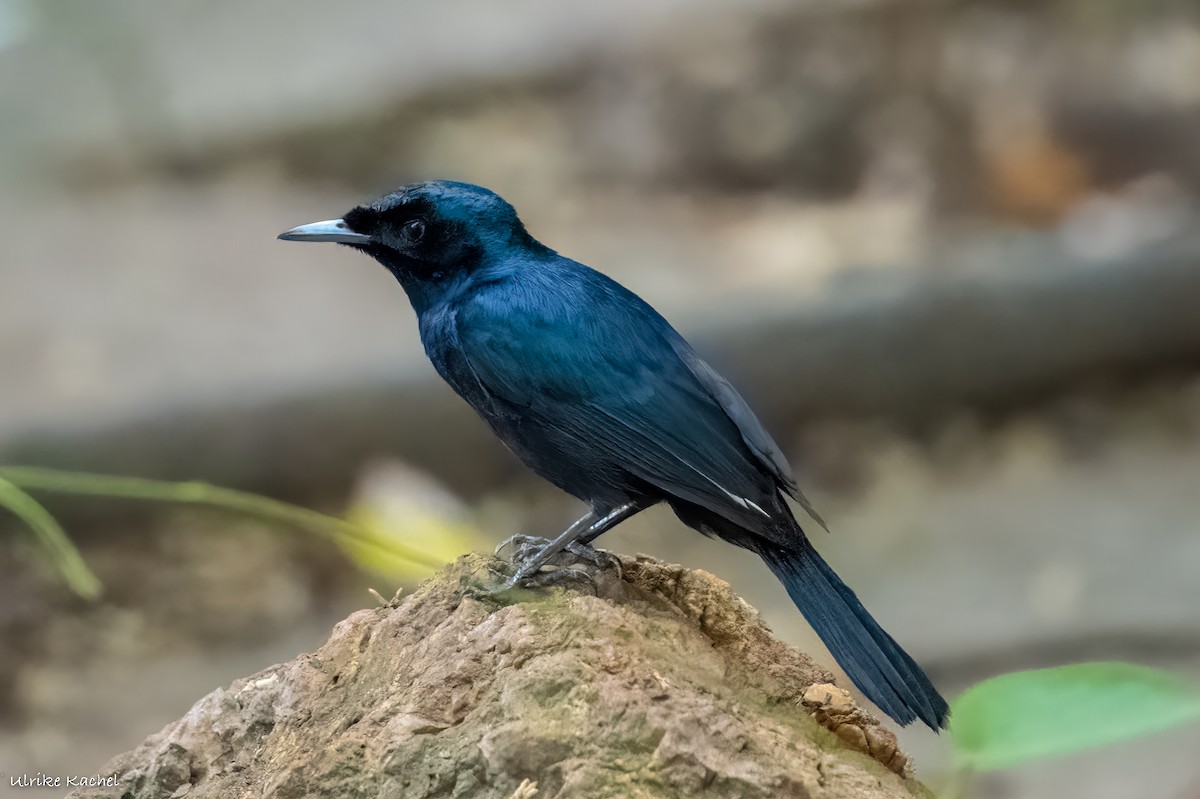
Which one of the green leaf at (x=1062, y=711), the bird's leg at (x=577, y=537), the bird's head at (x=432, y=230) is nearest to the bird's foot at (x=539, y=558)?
the bird's leg at (x=577, y=537)

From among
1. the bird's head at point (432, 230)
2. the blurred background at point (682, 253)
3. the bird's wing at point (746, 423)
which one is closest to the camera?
the bird's wing at point (746, 423)

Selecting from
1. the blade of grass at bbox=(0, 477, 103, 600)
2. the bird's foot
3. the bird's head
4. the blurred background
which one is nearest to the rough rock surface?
the bird's foot

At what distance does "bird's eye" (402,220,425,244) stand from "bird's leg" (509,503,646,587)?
718 mm

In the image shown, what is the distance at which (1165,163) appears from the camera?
20.1ft

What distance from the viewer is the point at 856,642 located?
2.29 m

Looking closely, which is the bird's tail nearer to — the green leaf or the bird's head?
the green leaf

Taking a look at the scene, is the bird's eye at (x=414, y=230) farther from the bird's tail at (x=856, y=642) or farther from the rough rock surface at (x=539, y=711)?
the bird's tail at (x=856, y=642)

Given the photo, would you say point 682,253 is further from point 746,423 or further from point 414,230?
point 746,423

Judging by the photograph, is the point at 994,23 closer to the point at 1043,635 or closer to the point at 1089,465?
the point at 1089,465

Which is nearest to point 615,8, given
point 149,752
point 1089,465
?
point 1089,465

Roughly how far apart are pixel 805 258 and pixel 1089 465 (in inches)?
70.0

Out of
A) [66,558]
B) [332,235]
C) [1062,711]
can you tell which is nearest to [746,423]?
[1062,711]

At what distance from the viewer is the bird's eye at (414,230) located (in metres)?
2.58

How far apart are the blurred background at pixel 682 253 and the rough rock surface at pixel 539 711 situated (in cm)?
272
